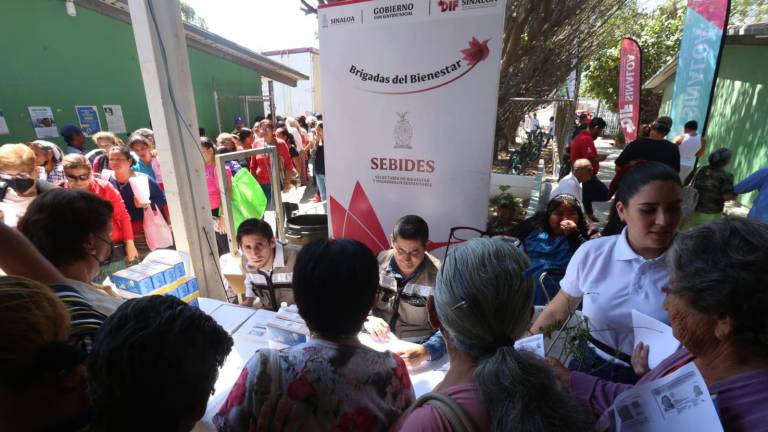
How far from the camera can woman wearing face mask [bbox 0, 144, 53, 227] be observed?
101 inches

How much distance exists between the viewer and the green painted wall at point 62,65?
5555 millimetres

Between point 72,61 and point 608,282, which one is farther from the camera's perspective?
point 72,61

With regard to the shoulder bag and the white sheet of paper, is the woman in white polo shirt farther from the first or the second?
the white sheet of paper

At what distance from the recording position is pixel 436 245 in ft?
9.54

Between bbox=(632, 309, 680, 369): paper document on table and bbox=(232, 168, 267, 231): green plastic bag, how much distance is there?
3.03m

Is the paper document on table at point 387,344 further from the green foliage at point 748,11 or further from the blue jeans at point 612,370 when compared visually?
the green foliage at point 748,11

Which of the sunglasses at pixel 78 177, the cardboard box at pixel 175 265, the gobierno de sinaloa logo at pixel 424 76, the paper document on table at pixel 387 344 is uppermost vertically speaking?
the gobierno de sinaloa logo at pixel 424 76

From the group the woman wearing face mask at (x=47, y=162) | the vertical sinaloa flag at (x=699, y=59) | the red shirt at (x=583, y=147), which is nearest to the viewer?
the woman wearing face mask at (x=47, y=162)

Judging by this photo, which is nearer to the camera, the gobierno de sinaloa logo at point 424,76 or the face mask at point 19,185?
the gobierno de sinaloa logo at point 424,76

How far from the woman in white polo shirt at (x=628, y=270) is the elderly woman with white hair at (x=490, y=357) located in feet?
2.56

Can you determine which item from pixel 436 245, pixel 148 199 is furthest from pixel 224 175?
pixel 436 245

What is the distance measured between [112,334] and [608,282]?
1.72 meters

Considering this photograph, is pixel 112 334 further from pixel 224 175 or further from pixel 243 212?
pixel 243 212

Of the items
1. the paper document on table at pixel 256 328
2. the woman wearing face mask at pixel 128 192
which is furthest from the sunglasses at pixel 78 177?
the paper document on table at pixel 256 328
